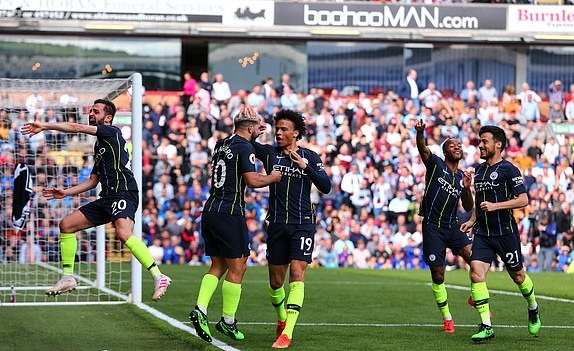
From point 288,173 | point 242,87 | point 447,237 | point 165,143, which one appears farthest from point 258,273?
point 288,173

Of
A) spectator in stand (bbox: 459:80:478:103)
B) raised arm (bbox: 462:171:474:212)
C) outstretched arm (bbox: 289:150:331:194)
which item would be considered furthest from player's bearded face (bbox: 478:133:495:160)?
spectator in stand (bbox: 459:80:478:103)

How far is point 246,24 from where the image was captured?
1248 inches

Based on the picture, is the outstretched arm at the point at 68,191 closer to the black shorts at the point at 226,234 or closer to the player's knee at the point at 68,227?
the player's knee at the point at 68,227

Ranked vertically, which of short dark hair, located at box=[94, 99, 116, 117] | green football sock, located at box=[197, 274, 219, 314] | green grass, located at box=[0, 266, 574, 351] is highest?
short dark hair, located at box=[94, 99, 116, 117]

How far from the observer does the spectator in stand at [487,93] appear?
107 ft

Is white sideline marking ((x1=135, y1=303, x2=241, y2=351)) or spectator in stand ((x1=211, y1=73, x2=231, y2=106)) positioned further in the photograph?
spectator in stand ((x1=211, y1=73, x2=231, y2=106))

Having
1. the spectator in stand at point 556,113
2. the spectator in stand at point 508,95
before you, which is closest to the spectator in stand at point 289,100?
the spectator in stand at point 508,95

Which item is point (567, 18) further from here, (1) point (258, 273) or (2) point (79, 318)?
(2) point (79, 318)

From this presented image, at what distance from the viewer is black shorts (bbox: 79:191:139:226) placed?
12211mm

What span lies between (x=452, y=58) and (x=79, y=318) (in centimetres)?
2186

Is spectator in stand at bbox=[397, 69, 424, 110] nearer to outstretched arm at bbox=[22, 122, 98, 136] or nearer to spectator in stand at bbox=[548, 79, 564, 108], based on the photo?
spectator in stand at bbox=[548, 79, 564, 108]

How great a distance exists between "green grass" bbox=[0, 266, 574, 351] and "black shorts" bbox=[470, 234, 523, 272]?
0.82 metres

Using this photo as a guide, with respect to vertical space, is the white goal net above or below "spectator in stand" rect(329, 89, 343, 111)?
below

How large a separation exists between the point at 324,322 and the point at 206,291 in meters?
3.09
